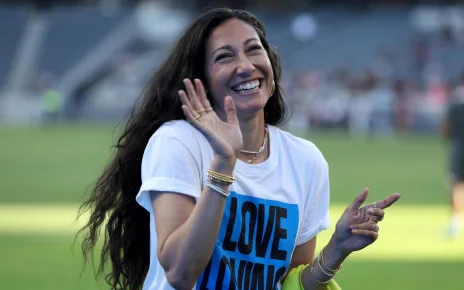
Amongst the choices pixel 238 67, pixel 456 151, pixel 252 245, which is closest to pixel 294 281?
pixel 252 245

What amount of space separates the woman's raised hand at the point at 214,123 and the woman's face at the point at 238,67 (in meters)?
0.30

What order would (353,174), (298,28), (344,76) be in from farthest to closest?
(298,28)
(344,76)
(353,174)

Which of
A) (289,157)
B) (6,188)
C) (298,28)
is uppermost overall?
(298,28)

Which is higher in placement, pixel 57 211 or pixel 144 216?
pixel 144 216

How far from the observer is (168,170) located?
408 cm

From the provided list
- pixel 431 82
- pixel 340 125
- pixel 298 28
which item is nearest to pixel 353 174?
pixel 340 125

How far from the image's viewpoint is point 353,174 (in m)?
21.3

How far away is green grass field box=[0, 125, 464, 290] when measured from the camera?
9867mm

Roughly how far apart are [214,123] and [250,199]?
0.52 metres

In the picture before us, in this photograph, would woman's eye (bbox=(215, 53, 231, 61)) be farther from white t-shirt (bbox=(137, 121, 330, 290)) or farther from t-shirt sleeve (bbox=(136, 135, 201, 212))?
t-shirt sleeve (bbox=(136, 135, 201, 212))

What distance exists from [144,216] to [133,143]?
335mm

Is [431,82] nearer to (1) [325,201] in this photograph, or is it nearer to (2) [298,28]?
(2) [298,28]

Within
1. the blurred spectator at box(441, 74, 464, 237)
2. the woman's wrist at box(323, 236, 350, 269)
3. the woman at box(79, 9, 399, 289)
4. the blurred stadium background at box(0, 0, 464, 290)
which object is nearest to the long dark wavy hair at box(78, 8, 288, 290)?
the woman at box(79, 9, 399, 289)

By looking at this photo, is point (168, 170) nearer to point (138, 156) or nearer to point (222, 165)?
point (222, 165)
